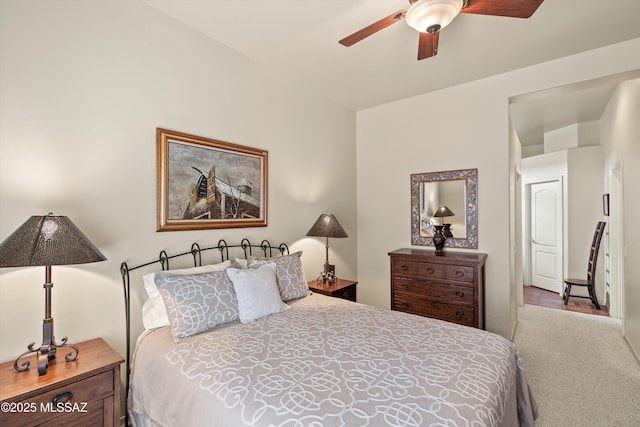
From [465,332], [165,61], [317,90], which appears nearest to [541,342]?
[465,332]

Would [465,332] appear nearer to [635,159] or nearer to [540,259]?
[635,159]

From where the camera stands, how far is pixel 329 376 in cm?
138

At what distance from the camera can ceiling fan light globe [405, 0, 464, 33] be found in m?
1.67

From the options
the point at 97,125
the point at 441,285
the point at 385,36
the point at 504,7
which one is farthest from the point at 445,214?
the point at 97,125

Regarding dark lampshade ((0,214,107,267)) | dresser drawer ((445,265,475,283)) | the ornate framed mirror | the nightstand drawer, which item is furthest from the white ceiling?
the nightstand drawer

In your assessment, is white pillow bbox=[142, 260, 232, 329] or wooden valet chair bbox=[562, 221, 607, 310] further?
wooden valet chair bbox=[562, 221, 607, 310]

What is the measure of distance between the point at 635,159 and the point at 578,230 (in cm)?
284

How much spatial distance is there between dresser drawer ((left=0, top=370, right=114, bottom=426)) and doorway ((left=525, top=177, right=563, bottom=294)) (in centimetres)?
682

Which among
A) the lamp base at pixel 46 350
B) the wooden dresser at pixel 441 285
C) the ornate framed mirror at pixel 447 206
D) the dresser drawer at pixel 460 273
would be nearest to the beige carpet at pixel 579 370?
the wooden dresser at pixel 441 285

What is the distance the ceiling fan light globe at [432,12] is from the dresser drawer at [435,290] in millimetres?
2339

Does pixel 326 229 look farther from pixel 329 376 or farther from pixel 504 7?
pixel 504 7

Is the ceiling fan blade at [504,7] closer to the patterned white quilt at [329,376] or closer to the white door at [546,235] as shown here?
the patterned white quilt at [329,376]

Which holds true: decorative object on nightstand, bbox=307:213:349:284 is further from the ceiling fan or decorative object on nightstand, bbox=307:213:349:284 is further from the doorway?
the doorway

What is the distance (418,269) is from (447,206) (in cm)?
86
